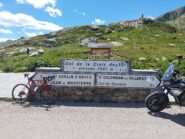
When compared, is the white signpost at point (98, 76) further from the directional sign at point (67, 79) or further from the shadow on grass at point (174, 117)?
the shadow on grass at point (174, 117)

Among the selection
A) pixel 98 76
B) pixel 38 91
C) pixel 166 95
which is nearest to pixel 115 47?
pixel 98 76

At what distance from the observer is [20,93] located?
14.9 meters

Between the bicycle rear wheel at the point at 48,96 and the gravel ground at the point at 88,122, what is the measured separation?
0.41m

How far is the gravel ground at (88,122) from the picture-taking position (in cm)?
1019

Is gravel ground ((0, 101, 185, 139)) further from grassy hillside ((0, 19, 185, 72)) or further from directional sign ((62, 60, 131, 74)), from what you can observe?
grassy hillside ((0, 19, 185, 72))

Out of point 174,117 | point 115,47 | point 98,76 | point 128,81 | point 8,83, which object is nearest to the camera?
point 174,117

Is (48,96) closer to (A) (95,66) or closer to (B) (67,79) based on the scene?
(B) (67,79)

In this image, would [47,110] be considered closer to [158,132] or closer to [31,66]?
[158,132]

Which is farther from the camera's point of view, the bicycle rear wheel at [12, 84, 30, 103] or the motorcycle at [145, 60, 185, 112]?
the bicycle rear wheel at [12, 84, 30, 103]

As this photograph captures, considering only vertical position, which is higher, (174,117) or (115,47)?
(115,47)

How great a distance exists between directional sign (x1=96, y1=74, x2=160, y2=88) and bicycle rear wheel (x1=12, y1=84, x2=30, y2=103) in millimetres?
2657

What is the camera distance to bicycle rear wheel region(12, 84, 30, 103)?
14.9 meters

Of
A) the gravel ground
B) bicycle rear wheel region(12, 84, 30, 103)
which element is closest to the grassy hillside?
bicycle rear wheel region(12, 84, 30, 103)

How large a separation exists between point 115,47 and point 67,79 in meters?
25.7
